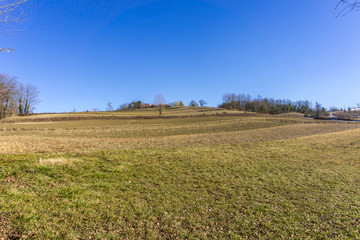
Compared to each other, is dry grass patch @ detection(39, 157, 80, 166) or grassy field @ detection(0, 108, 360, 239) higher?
dry grass patch @ detection(39, 157, 80, 166)

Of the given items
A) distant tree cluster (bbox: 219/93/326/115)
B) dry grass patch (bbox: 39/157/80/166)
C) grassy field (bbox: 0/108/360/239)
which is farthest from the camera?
distant tree cluster (bbox: 219/93/326/115)

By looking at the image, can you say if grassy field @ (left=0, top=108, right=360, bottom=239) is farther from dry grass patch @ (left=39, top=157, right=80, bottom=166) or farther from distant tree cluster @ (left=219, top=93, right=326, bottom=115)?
distant tree cluster @ (left=219, top=93, right=326, bottom=115)

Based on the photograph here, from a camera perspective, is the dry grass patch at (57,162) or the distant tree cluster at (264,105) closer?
the dry grass patch at (57,162)

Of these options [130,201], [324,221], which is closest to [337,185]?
[324,221]

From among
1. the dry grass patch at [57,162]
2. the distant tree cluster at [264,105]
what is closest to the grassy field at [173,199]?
the dry grass patch at [57,162]

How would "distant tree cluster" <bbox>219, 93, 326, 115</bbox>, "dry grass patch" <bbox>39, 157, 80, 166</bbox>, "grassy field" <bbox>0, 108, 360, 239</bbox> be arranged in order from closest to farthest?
"grassy field" <bbox>0, 108, 360, 239</bbox>
"dry grass patch" <bbox>39, 157, 80, 166</bbox>
"distant tree cluster" <bbox>219, 93, 326, 115</bbox>

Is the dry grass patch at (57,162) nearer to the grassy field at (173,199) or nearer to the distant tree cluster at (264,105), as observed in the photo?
the grassy field at (173,199)

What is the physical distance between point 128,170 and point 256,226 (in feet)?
23.3

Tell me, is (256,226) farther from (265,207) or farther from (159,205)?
(159,205)

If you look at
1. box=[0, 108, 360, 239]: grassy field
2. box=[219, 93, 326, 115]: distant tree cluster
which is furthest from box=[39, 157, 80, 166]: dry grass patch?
box=[219, 93, 326, 115]: distant tree cluster

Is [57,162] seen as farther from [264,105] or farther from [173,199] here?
[264,105]

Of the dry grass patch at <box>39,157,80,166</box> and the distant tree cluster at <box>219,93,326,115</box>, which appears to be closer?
the dry grass patch at <box>39,157,80,166</box>

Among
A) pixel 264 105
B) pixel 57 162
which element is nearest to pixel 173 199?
pixel 57 162

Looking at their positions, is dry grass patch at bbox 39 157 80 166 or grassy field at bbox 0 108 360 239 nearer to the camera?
grassy field at bbox 0 108 360 239
